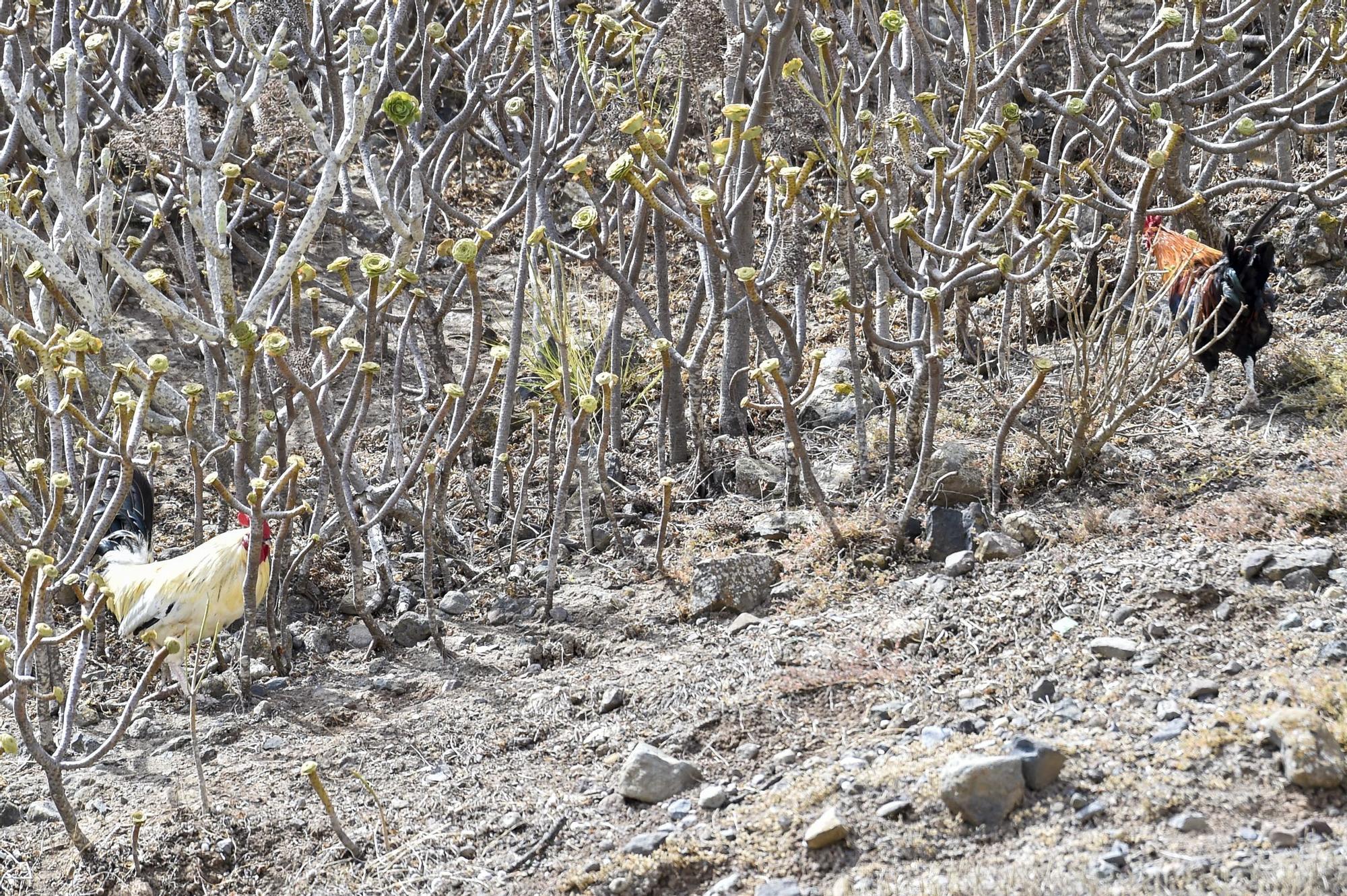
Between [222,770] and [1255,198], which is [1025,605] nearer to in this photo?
[222,770]

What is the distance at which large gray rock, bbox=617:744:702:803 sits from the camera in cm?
306

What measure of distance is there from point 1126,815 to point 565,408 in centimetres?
231

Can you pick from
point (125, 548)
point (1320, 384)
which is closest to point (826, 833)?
point (125, 548)

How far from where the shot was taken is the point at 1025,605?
353cm

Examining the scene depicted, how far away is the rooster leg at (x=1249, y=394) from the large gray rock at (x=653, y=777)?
274 centimetres

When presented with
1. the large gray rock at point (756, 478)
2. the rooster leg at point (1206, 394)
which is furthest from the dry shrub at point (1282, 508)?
the large gray rock at point (756, 478)

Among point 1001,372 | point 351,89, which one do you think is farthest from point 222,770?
point 1001,372

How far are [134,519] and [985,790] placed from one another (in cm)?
300

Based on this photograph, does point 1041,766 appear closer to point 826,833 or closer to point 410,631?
point 826,833

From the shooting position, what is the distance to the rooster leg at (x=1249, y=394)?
15.2ft

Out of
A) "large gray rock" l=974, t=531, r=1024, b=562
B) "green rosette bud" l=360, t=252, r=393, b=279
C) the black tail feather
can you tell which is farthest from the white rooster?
"large gray rock" l=974, t=531, r=1024, b=562

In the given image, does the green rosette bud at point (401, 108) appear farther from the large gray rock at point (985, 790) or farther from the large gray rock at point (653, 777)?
the large gray rock at point (985, 790)

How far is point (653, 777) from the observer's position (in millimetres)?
3074

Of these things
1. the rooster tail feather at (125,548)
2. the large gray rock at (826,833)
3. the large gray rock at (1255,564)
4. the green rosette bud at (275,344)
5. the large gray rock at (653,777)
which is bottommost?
the large gray rock at (653,777)
